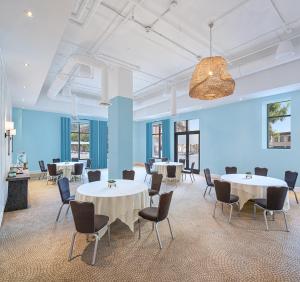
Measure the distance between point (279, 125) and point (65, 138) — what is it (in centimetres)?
1011

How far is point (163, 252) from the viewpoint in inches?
116

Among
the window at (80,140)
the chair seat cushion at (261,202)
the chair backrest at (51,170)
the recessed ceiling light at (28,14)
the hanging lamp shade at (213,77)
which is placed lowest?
the chair seat cushion at (261,202)

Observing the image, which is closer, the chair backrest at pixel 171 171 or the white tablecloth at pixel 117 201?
the white tablecloth at pixel 117 201

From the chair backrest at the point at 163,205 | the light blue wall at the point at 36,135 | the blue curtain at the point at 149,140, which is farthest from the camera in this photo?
the blue curtain at the point at 149,140

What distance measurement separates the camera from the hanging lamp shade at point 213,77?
3.35 m

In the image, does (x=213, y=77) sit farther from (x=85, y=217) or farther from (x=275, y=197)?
(x=85, y=217)

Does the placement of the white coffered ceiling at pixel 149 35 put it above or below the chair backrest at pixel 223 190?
above

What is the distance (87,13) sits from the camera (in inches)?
149

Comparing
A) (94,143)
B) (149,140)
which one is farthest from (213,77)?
(149,140)

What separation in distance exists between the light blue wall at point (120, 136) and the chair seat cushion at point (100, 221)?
3033 millimetres

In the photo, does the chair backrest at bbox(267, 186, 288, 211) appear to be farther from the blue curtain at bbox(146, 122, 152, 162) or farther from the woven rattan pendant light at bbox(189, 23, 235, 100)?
the blue curtain at bbox(146, 122, 152, 162)

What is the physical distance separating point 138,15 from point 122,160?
389cm

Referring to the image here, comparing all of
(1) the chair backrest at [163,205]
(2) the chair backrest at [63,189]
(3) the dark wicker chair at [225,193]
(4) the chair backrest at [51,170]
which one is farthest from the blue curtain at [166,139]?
(1) the chair backrest at [163,205]

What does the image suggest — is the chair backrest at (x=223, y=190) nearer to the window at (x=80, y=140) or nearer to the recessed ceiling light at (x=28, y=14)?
the recessed ceiling light at (x=28, y=14)
